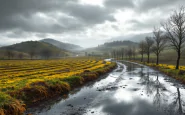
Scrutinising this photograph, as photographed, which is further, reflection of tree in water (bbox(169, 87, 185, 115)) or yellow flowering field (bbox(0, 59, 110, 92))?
yellow flowering field (bbox(0, 59, 110, 92))

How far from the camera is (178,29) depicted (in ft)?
151

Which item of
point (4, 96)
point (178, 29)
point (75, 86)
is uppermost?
point (178, 29)

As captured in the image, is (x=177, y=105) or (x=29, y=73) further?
(x=29, y=73)

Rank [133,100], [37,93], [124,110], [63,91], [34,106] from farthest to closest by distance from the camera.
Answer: [63,91] → [37,93] → [133,100] → [34,106] → [124,110]

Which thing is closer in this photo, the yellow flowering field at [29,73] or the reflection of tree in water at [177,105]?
the reflection of tree in water at [177,105]

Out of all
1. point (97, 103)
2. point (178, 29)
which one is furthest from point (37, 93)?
point (178, 29)

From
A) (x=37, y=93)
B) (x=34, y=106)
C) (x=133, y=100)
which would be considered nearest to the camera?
(x=34, y=106)

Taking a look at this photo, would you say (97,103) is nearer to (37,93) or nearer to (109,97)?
(109,97)

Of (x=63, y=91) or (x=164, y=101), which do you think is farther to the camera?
(x=63, y=91)

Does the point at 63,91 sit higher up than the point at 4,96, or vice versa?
the point at 4,96

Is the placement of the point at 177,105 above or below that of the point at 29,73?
below

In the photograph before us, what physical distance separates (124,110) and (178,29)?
42301 mm

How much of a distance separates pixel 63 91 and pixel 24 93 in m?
6.38

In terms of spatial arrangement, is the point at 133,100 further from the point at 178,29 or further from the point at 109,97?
the point at 178,29
